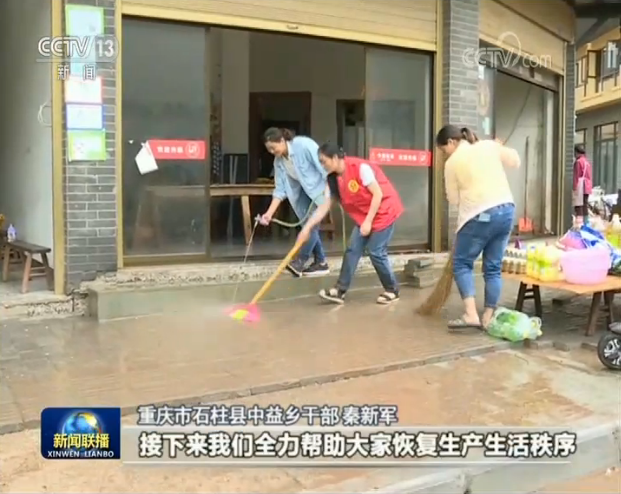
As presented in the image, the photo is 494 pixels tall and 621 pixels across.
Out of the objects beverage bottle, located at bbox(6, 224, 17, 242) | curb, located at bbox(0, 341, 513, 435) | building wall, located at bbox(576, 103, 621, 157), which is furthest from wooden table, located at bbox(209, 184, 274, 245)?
building wall, located at bbox(576, 103, 621, 157)

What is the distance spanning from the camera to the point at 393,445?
3.78m

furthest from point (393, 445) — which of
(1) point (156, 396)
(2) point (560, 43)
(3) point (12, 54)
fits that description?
(2) point (560, 43)

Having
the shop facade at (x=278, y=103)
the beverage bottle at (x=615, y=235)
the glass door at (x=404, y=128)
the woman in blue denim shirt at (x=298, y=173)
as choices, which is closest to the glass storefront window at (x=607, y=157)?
the shop facade at (x=278, y=103)

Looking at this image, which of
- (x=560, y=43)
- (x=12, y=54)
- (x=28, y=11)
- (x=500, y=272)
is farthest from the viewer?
(x=560, y=43)

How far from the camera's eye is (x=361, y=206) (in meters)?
6.81

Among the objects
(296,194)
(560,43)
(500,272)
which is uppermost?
(560,43)

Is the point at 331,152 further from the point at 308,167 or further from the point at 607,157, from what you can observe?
the point at 607,157

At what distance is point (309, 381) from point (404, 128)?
519cm

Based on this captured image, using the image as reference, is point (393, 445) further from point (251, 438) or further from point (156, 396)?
point (156, 396)

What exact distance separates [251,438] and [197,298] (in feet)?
10.7

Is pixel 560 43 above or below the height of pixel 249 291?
above

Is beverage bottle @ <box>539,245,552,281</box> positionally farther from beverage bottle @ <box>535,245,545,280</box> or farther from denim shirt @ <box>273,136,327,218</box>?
denim shirt @ <box>273,136,327,218</box>

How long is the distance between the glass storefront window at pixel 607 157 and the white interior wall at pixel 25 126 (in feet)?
68.0

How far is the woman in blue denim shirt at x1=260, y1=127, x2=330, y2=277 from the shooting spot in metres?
7.39
